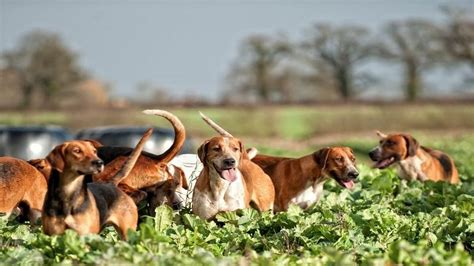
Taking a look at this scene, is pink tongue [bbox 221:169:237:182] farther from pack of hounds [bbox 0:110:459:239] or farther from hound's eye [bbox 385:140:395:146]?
hound's eye [bbox 385:140:395:146]

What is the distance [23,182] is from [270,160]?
3.65m

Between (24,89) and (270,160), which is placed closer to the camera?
(270,160)

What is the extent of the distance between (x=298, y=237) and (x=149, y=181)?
1.80 metres

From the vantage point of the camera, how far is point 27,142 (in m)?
21.8

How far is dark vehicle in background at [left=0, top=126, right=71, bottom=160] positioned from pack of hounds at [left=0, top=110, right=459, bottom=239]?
9.98 meters

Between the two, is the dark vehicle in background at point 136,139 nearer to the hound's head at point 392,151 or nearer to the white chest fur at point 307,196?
the hound's head at point 392,151

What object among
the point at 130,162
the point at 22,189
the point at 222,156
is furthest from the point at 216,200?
the point at 22,189

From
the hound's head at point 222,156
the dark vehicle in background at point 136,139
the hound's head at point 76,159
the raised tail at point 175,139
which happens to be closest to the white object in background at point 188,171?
the raised tail at point 175,139

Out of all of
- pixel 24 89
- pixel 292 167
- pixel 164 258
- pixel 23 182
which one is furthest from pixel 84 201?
pixel 24 89

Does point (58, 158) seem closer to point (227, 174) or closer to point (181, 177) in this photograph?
point (227, 174)

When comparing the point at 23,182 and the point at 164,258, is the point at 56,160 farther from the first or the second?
the point at 23,182

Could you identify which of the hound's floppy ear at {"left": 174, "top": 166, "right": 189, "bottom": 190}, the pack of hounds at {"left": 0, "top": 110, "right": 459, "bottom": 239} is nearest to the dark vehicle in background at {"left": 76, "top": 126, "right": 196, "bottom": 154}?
the pack of hounds at {"left": 0, "top": 110, "right": 459, "bottom": 239}

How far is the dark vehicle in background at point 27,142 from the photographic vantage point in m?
21.4

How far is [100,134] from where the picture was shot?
23.2 meters
